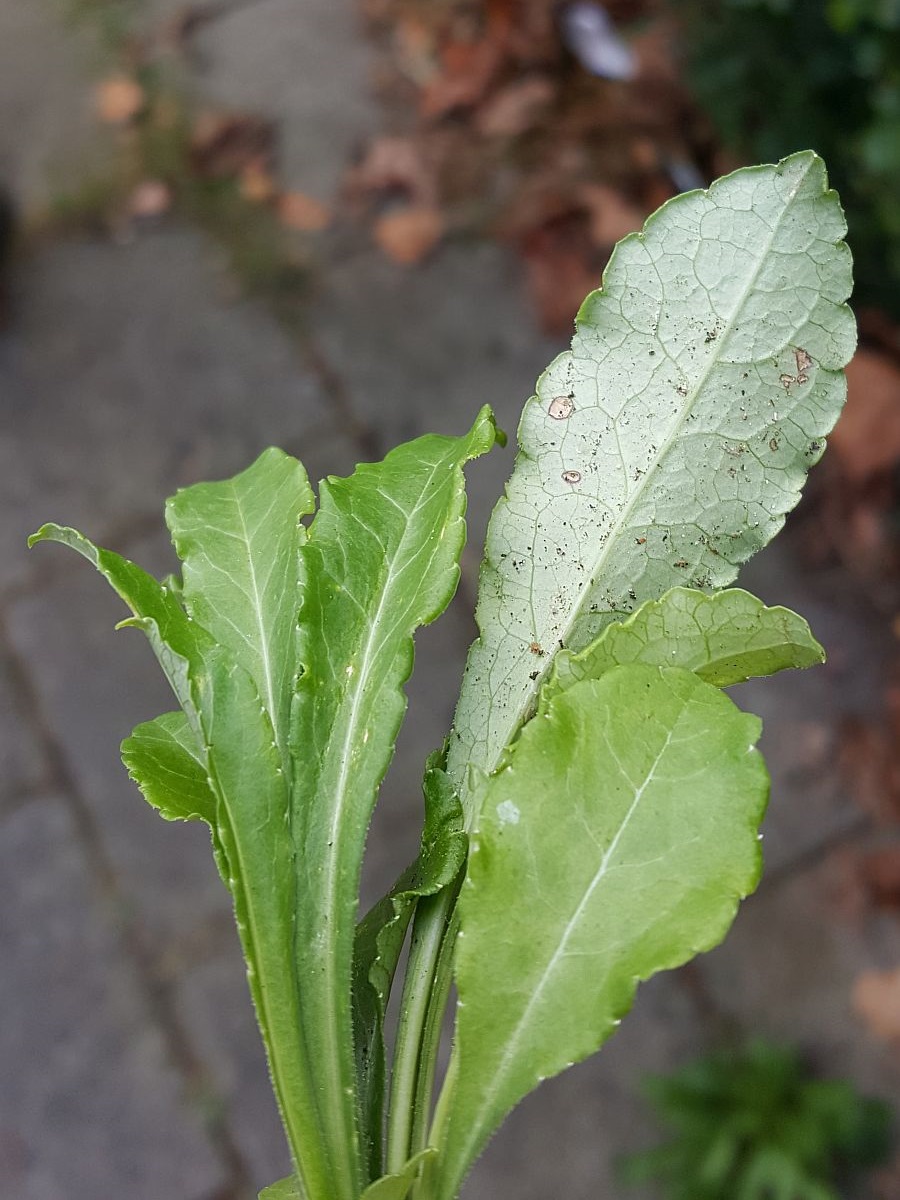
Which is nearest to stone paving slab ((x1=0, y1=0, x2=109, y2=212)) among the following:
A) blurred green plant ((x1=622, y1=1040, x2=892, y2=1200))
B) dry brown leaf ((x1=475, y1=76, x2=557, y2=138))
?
dry brown leaf ((x1=475, y1=76, x2=557, y2=138))

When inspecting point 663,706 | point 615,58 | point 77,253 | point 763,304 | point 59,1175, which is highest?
point 77,253

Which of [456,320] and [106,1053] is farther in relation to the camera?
[456,320]

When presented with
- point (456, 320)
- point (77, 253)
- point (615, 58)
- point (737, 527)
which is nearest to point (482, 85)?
point (615, 58)

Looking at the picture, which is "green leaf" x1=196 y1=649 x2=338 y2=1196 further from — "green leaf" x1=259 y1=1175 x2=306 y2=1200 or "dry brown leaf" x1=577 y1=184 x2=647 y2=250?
"dry brown leaf" x1=577 y1=184 x2=647 y2=250

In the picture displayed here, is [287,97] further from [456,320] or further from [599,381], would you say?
[599,381]

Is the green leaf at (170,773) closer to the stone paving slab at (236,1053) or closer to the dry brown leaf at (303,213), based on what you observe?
the stone paving slab at (236,1053)

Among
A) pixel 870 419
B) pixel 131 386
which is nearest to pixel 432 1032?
pixel 870 419

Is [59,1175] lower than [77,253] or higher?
lower
